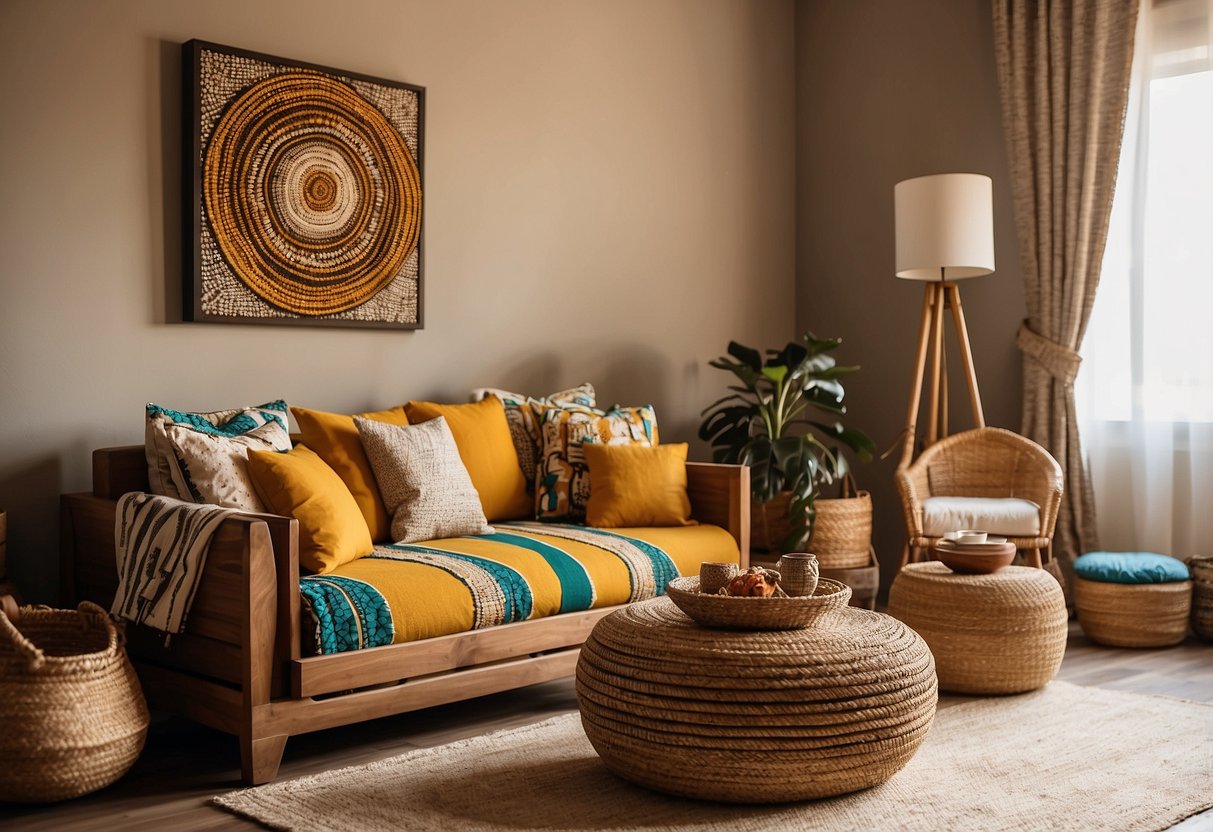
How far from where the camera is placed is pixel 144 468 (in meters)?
3.12

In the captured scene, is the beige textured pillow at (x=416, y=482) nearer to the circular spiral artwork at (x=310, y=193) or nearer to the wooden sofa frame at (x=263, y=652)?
the wooden sofa frame at (x=263, y=652)

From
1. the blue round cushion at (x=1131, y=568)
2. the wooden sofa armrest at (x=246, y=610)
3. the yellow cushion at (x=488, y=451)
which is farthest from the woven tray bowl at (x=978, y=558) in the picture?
the wooden sofa armrest at (x=246, y=610)

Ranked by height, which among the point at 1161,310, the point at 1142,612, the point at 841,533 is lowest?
the point at 1142,612

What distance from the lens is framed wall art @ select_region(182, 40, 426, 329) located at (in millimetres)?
3408

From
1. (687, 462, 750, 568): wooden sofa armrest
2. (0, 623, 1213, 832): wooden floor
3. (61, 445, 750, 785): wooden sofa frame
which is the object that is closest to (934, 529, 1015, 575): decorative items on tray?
(0, 623, 1213, 832): wooden floor

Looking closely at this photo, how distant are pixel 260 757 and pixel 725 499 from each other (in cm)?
181

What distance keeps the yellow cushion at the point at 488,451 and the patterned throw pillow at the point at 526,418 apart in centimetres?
5

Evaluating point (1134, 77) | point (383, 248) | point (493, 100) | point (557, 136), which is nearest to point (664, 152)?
point (557, 136)

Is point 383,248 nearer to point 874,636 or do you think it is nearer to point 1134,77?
point 874,636

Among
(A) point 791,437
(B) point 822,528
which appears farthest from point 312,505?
(B) point 822,528

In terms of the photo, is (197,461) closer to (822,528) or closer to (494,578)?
(494,578)

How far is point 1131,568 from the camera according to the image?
4.01 meters

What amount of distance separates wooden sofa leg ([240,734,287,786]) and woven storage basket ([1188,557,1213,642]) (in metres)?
3.17

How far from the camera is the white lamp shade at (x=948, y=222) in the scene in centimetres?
430
